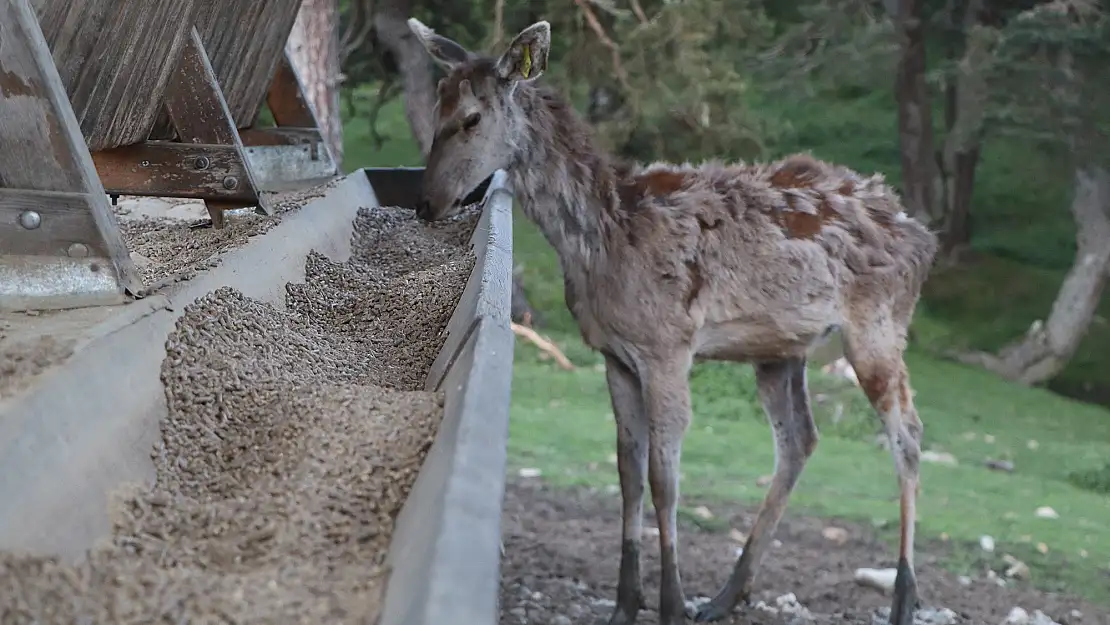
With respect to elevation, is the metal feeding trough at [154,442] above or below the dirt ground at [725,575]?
above

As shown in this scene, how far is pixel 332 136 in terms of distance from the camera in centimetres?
862

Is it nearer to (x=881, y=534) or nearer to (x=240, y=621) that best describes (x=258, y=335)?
(x=240, y=621)

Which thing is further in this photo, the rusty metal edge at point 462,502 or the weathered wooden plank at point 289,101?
the weathered wooden plank at point 289,101

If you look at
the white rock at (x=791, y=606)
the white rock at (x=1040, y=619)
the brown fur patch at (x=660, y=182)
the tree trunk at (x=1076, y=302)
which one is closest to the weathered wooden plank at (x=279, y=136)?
the brown fur patch at (x=660, y=182)

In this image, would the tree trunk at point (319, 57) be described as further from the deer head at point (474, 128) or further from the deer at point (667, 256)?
the deer head at point (474, 128)

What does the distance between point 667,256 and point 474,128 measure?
38.5 inches

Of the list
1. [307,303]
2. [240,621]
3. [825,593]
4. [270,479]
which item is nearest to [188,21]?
[307,303]

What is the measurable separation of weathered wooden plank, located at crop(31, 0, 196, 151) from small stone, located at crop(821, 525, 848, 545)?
438 centimetres

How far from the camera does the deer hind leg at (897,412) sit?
5.38 m

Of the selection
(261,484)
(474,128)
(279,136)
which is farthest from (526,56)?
(261,484)

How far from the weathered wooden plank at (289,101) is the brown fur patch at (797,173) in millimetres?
2712

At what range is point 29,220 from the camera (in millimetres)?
2805

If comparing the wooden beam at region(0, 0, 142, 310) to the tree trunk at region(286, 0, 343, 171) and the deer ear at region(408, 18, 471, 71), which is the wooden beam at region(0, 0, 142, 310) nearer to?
the deer ear at region(408, 18, 471, 71)

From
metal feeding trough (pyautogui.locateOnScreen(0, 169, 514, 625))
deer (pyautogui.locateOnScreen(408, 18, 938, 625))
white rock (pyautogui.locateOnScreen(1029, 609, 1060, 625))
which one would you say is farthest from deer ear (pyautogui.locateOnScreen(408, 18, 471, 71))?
white rock (pyautogui.locateOnScreen(1029, 609, 1060, 625))
